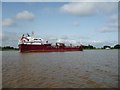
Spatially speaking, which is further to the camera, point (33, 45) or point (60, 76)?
point (33, 45)

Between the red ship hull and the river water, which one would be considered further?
the red ship hull

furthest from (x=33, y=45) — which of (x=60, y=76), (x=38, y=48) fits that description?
(x=60, y=76)

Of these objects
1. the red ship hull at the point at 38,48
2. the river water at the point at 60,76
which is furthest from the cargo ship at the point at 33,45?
the river water at the point at 60,76

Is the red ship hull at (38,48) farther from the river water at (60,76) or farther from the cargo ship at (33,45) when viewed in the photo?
the river water at (60,76)

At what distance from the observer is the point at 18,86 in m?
10.5

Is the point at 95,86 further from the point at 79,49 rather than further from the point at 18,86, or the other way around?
the point at 79,49

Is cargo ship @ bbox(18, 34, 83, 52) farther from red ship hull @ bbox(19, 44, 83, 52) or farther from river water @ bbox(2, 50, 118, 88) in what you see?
river water @ bbox(2, 50, 118, 88)

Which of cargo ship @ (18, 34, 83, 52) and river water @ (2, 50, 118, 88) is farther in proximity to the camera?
cargo ship @ (18, 34, 83, 52)

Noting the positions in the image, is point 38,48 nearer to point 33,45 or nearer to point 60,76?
point 33,45

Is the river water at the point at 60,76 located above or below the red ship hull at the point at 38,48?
below

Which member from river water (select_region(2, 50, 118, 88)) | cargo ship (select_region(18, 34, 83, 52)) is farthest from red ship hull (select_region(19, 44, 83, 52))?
river water (select_region(2, 50, 118, 88))

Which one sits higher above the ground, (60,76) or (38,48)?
(38,48)

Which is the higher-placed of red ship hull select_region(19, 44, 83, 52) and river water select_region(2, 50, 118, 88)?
red ship hull select_region(19, 44, 83, 52)

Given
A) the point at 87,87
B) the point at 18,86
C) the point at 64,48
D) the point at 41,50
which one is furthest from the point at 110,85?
the point at 64,48
